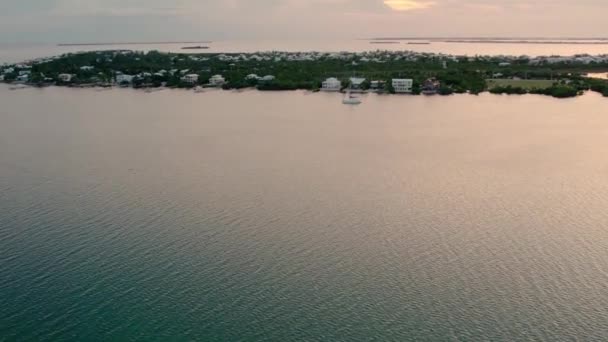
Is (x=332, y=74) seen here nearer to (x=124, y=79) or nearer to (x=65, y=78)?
(x=124, y=79)

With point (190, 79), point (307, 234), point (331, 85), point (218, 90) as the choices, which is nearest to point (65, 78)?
point (190, 79)

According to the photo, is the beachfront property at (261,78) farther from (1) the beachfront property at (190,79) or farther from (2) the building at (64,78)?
(2) the building at (64,78)

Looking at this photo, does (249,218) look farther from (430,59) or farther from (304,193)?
(430,59)

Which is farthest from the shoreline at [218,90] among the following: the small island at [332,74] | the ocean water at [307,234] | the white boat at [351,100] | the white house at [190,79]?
the ocean water at [307,234]

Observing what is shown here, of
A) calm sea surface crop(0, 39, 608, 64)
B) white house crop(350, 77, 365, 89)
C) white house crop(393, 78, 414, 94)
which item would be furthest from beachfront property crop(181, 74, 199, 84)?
calm sea surface crop(0, 39, 608, 64)

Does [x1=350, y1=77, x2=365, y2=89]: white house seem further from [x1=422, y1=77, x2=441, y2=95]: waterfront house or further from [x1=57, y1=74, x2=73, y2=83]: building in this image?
[x1=57, y1=74, x2=73, y2=83]: building

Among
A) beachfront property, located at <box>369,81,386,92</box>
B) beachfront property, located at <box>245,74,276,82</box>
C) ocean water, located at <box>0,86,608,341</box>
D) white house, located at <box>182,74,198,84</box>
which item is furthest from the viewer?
white house, located at <box>182,74,198,84</box>

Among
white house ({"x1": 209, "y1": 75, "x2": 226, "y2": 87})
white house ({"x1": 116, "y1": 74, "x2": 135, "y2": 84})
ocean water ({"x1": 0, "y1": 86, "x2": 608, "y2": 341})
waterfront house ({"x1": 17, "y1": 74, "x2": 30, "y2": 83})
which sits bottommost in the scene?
ocean water ({"x1": 0, "y1": 86, "x2": 608, "y2": 341})
